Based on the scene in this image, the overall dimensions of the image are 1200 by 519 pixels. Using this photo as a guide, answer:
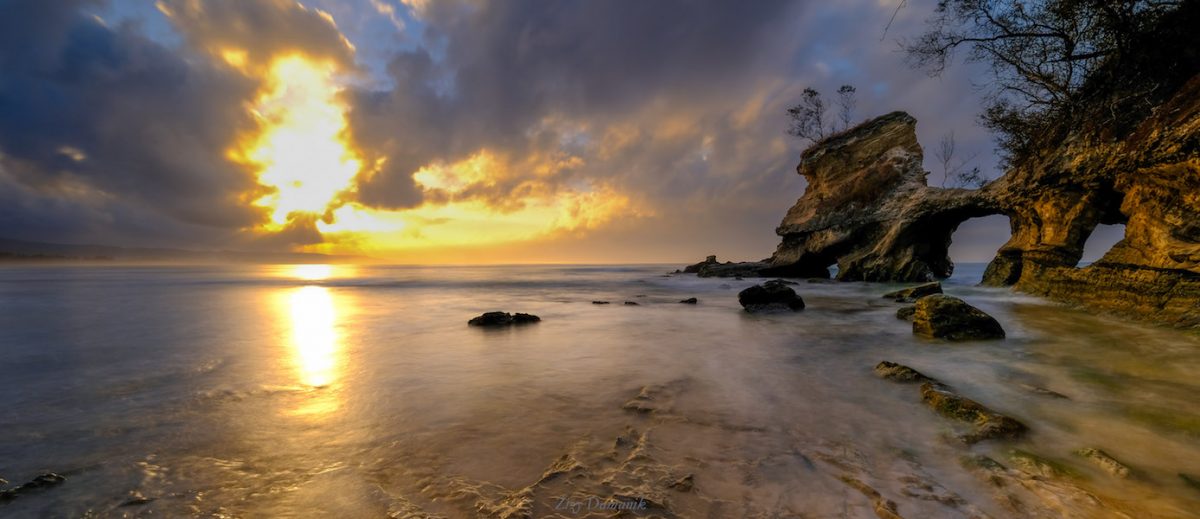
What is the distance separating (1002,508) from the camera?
2.85 meters

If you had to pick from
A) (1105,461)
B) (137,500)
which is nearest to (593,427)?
(137,500)

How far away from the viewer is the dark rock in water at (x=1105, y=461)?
3.31 metres

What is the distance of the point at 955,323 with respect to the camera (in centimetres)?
911

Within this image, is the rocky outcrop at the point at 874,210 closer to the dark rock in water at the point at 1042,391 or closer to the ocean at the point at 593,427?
the ocean at the point at 593,427

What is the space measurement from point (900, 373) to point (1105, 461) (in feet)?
8.42

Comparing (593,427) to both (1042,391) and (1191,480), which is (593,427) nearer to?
(1191,480)

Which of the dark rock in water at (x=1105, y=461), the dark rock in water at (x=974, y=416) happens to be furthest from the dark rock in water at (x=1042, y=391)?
the dark rock in water at (x=1105, y=461)

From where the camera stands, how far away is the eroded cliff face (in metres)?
9.53

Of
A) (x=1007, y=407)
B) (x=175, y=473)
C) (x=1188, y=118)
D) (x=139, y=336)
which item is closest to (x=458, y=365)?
(x=175, y=473)

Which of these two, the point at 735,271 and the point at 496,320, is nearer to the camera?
the point at 496,320

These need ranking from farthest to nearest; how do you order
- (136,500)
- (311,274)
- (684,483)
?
(311,274) < (684,483) < (136,500)

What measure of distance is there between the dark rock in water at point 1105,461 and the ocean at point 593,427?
0.07m

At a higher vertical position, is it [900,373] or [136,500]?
[900,373]

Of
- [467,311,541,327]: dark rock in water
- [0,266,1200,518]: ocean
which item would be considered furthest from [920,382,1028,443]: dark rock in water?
[467,311,541,327]: dark rock in water
